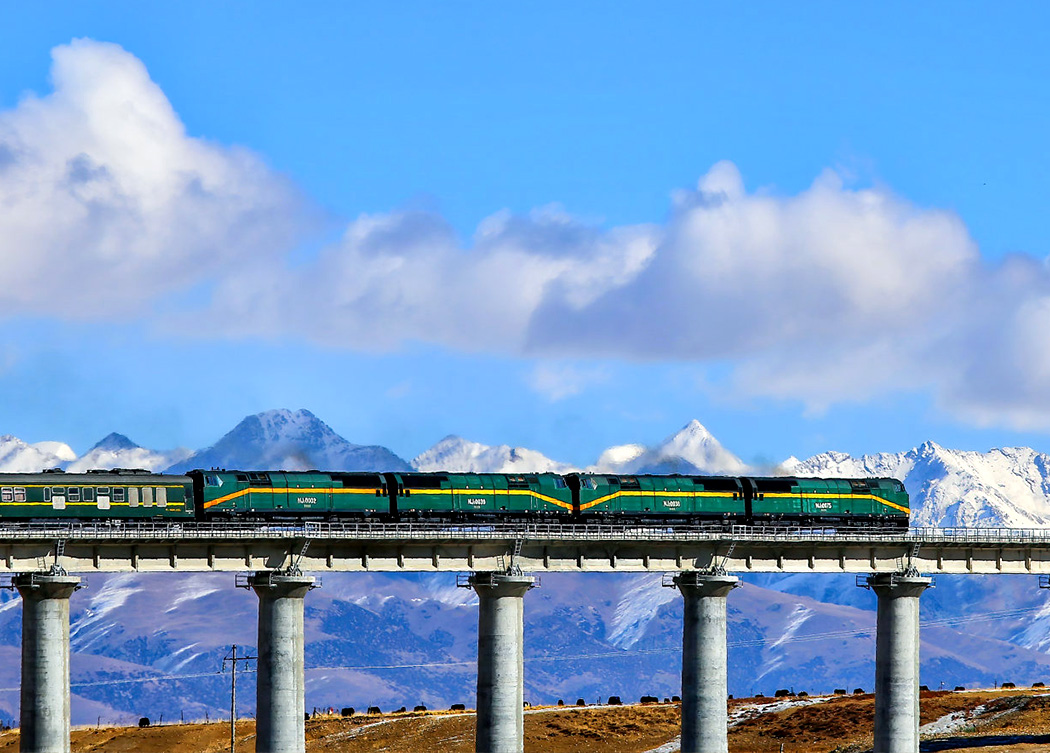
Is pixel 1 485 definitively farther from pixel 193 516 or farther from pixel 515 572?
pixel 515 572

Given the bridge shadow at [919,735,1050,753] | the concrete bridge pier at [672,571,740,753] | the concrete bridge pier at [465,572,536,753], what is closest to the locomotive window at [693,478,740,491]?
the concrete bridge pier at [672,571,740,753]

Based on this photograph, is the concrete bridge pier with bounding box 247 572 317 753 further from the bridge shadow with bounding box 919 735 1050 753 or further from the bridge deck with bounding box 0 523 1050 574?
the bridge shadow with bounding box 919 735 1050 753

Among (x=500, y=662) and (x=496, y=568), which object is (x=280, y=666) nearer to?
(x=500, y=662)

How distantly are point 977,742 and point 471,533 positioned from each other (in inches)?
2031

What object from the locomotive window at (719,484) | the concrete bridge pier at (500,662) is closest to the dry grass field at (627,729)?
the locomotive window at (719,484)

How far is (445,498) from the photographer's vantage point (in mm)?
107688

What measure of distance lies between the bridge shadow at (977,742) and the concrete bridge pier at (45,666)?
65555 mm

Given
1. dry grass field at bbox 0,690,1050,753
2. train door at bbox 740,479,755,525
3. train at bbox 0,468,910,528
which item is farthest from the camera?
dry grass field at bbox 0,690,1050,753

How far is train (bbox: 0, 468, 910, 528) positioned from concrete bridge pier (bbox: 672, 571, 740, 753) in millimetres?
7324

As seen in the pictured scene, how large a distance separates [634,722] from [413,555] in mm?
58054

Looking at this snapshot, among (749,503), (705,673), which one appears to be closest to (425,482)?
(705,673)

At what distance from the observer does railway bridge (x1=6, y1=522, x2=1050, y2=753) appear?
306 ft

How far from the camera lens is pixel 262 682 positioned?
96.9 m

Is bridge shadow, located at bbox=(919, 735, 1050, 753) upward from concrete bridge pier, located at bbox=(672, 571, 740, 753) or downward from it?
downward
